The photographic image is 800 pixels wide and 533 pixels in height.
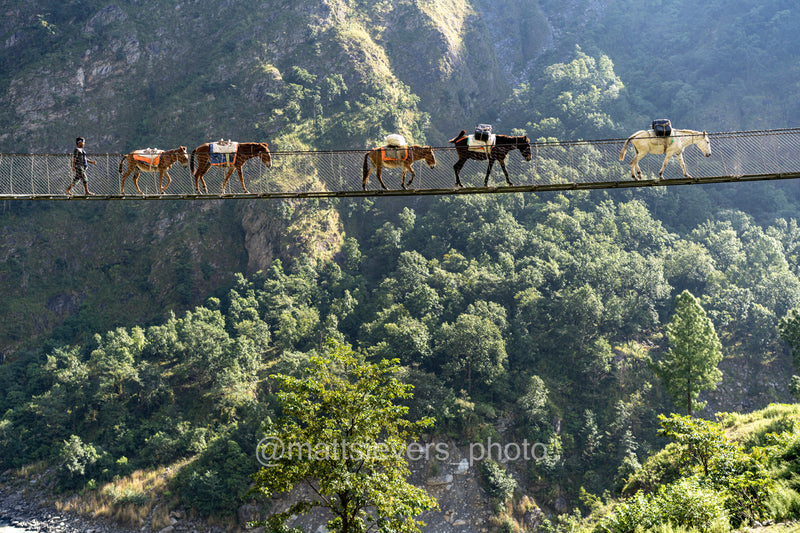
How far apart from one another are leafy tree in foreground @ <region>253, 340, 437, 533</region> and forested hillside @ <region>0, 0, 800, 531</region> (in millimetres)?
8103

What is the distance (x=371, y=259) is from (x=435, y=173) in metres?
42.9

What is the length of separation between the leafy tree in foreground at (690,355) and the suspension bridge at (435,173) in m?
8.06

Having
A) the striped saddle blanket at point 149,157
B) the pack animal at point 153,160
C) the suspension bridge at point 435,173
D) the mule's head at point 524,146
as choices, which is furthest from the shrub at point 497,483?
the striped saddle blanket at point 149,157

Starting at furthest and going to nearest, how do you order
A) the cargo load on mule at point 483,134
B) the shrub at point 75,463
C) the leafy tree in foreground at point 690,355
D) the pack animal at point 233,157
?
1. the shrub at point 75,463
2. the leafy tree in foreground at point 690,355
3. the pack animal at point 233,157
4. the cargo load on mule at point 483,134

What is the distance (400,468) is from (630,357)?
37.2m

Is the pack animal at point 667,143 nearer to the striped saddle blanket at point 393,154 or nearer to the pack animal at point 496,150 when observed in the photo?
the pack animal at point 496,150

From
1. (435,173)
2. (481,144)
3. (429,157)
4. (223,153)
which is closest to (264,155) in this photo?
(223,153)

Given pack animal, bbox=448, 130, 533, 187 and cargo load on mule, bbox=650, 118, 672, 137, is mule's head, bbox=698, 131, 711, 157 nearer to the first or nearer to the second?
cargo load on mule, bbox=650, 118, 672, 137

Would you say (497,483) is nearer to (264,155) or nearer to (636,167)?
(636,167)

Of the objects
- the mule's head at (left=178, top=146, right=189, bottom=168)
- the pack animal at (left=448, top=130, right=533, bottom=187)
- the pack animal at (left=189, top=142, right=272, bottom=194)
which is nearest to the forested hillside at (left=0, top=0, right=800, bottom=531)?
the pack animal at (left=448, top=130, right=533, bottom=187)

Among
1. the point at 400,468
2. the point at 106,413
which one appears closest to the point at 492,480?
the point at 400,468

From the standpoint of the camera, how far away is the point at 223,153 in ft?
60.1

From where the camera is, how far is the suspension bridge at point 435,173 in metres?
15.4

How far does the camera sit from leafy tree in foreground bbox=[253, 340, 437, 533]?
15.0 meters
